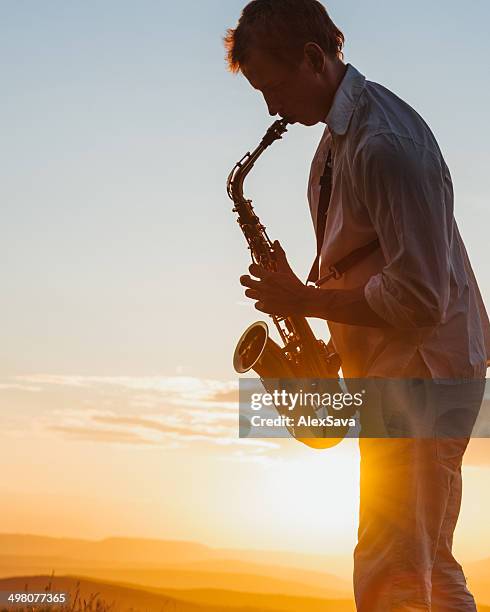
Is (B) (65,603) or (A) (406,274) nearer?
(A) (406,274)

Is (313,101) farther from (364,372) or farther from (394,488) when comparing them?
(394,488)

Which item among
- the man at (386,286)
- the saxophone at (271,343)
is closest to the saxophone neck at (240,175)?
the saxophone at (271,343)

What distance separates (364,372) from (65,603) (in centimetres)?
450

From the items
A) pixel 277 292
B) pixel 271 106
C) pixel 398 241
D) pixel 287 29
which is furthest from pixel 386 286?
pixel 287 29

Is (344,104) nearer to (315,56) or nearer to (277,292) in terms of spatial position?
(315,56)

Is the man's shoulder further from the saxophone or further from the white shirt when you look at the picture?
the saxophone

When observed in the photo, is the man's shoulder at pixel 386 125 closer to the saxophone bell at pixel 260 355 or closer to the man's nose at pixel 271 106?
the man's nose at pixel 271 106

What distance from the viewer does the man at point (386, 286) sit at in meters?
3.11

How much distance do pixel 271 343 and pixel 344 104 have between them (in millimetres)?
2132

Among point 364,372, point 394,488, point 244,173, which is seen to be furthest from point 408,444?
point 244,173

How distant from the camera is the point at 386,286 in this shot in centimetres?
314

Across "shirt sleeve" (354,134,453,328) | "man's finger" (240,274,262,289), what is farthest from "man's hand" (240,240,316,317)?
"shirt sleeve" (354,134,453,328)

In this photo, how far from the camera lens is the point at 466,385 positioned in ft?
10.7

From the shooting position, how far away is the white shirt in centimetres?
309
